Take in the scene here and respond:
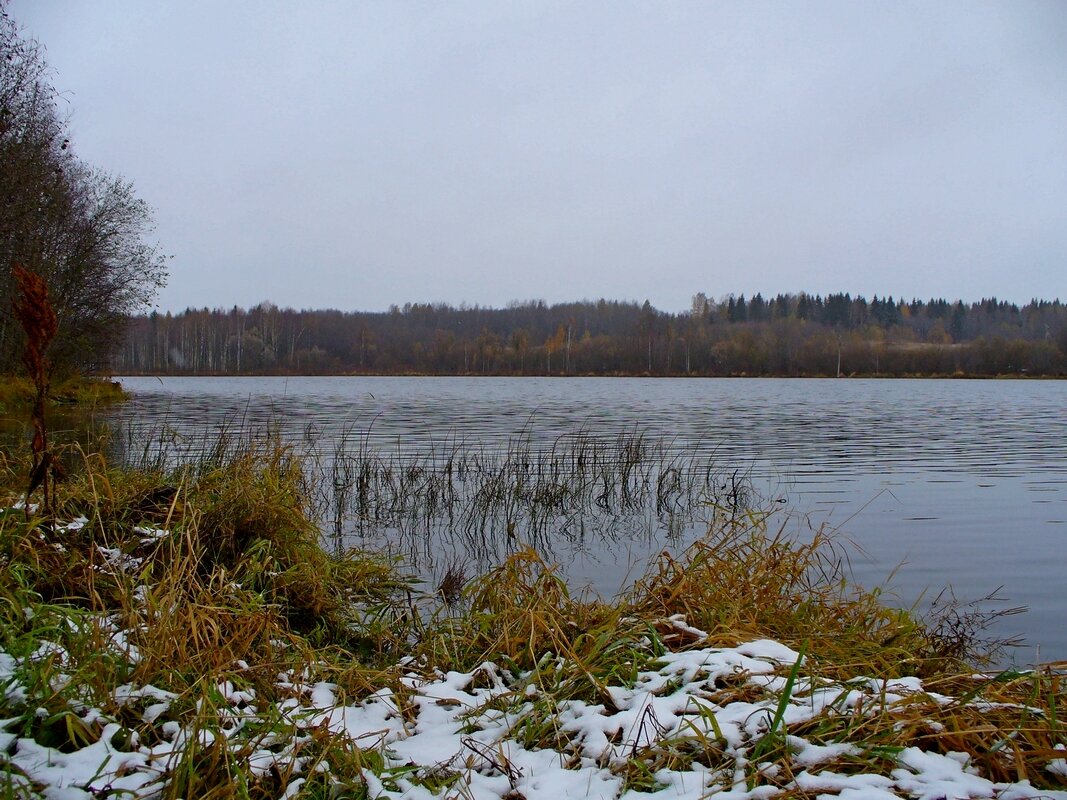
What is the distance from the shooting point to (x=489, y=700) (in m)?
2.95

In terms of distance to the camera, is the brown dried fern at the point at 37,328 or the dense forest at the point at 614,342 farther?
the dense forest at the point at 614,342

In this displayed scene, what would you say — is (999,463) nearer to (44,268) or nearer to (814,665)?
(814,665)

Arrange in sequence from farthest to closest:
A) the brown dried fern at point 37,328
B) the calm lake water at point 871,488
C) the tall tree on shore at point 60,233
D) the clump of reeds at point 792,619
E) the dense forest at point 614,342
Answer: the dense forest at point 614,342, the tall tree on shore at point 60,233, the calm lake water at point 871,488, the clump of reeds at point 792,619, the brown dried fern at point 37,328

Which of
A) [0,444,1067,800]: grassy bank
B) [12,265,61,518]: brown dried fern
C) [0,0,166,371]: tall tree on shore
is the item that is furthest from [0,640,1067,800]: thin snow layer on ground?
[0,0,166,371]: tall tree on shore

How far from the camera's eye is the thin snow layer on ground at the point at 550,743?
216 centimetres

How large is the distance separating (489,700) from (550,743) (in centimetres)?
41

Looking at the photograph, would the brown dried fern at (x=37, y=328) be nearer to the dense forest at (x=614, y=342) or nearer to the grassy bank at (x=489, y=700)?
the grassy bank at (x=489, y=700)

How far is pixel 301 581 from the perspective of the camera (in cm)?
502

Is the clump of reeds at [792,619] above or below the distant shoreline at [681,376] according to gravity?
below

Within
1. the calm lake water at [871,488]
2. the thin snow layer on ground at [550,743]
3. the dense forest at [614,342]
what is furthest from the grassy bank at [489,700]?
the dense forest at [614,342]

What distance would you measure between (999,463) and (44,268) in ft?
80.2

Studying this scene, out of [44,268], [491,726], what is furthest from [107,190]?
A: [491,726]

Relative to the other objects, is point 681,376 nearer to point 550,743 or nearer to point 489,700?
point 489,700

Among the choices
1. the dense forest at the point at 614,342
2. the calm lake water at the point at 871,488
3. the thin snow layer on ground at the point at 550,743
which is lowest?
the calm lake water at the point at 871,488
